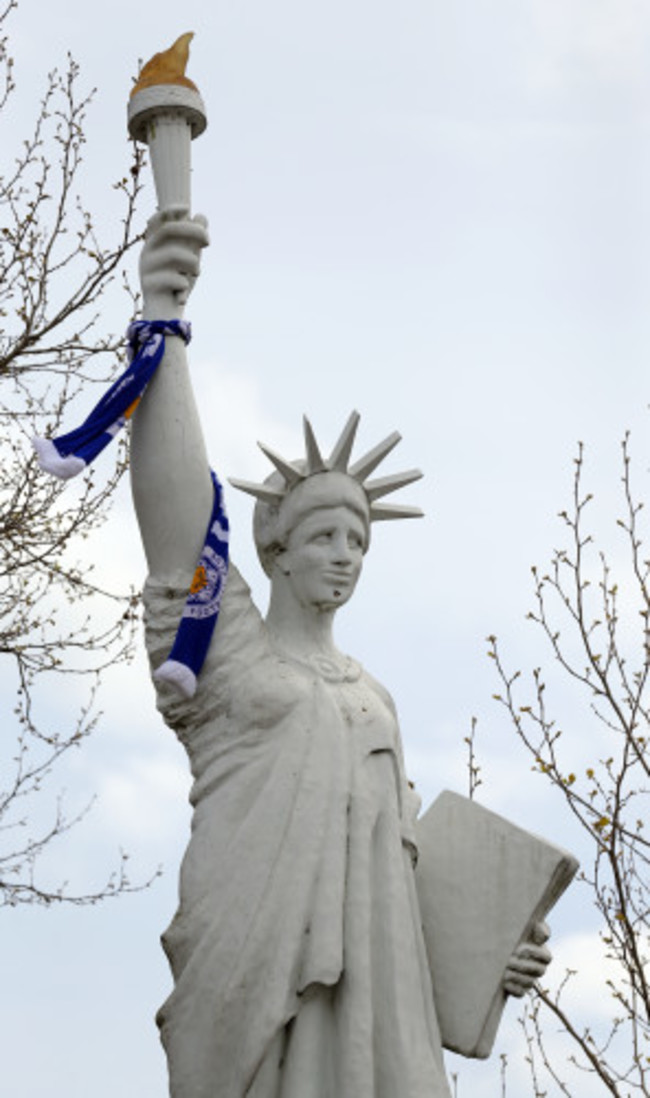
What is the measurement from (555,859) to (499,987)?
46 cm

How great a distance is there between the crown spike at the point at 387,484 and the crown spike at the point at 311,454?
0.59 ft

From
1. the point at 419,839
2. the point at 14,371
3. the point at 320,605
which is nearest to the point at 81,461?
the point at 320,605

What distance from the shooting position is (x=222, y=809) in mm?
6559

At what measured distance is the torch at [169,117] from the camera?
701cm

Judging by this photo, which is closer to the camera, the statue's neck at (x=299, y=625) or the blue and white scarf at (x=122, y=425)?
the blue and white scarf at (x=122, y=425)

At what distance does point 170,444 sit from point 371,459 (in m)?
0.72

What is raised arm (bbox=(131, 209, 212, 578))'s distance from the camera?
22.2ft

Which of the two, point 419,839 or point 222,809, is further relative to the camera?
point 419,839

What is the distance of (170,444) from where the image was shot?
677 cm

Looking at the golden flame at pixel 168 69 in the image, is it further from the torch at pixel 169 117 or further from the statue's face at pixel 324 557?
the statue's face at pixel 324 557

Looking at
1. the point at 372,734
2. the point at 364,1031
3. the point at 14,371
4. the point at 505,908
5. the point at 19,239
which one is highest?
the point at 19,239

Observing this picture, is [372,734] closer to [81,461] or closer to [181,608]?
[181,608]

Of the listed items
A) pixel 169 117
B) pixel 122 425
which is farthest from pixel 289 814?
pixel 169 117

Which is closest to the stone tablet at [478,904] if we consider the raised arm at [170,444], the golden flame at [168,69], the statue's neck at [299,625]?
the statue's neck at [299,625]
